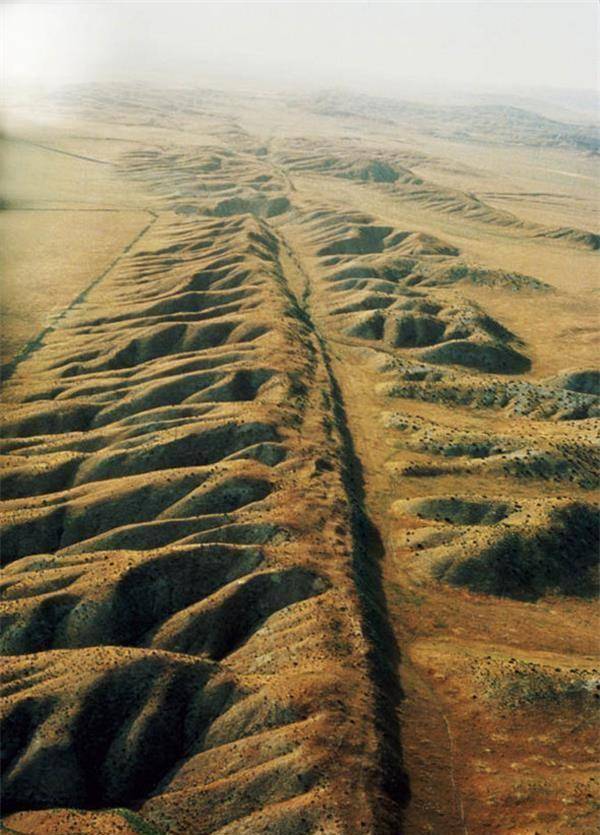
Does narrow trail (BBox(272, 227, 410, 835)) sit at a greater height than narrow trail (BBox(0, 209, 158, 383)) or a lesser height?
lesser

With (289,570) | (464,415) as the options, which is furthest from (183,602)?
(464,415)

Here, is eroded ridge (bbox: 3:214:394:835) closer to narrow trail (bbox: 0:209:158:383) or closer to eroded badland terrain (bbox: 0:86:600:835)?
eroded badland terrain (bbox: 0:86:600:835)

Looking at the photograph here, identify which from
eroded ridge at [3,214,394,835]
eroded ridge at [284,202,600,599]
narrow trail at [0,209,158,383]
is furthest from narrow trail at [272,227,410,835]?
narrow trail at [0,209,158,383]

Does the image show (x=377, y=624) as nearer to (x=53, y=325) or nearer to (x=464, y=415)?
(x=464, y=415)

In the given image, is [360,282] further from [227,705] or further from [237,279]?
[227,705]

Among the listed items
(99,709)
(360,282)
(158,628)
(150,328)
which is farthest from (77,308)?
(99,709)
